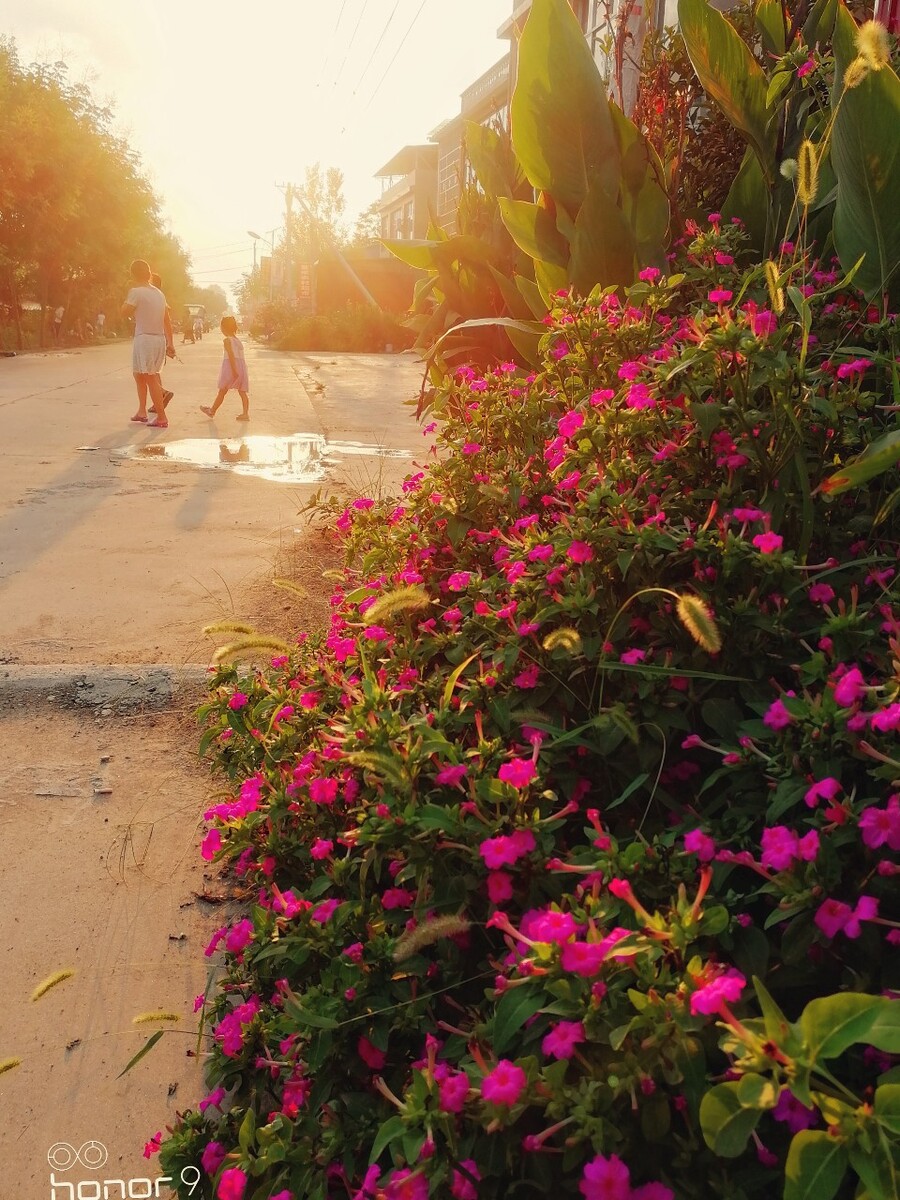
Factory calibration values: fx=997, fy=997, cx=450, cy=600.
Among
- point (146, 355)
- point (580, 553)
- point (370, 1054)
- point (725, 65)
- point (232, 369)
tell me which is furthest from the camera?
point (232, 369)

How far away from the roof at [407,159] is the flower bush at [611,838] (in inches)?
1993

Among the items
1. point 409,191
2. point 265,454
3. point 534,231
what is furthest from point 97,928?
point 409,191

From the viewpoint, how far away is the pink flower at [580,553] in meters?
1.60

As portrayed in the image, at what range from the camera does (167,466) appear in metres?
7.43

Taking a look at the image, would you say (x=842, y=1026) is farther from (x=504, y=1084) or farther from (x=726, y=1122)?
(x=504, y=1084)

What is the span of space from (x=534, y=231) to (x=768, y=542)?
2.35m

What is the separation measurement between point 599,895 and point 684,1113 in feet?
0.84

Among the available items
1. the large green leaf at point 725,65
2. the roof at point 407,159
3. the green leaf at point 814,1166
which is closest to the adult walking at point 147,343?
the large green leaf at point 725,65

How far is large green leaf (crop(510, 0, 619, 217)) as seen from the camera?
3.08 m

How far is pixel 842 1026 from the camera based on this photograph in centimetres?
85

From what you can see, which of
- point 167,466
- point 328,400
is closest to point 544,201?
point 167,466

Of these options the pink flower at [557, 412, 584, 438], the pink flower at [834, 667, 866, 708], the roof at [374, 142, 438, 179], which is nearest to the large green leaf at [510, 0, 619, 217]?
the pink flower at [557, 412, 584, 438]

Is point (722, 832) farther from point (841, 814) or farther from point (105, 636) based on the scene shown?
point (105, 636)

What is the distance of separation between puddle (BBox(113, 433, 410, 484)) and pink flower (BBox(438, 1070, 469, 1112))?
5851 mm
